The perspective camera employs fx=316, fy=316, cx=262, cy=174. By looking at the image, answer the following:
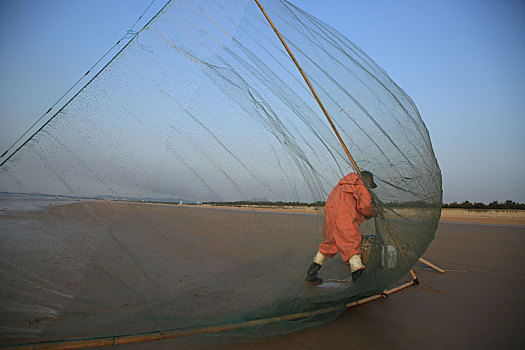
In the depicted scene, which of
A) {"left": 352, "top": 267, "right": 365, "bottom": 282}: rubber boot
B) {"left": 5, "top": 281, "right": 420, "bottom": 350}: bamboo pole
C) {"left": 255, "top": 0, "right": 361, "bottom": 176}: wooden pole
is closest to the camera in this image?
{"left": 5, "top": 281, "right": 420, "bottom": 350}: bamboo pole

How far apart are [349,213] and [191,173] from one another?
1783mm

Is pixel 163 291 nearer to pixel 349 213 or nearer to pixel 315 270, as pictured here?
pixel 315 270

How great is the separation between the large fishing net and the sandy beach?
0.02 meters

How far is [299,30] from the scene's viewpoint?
296cm

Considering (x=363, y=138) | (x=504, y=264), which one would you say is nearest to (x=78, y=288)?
(x=363, y=138)

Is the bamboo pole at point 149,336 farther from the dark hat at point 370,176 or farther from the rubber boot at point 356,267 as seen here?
the dark hat at point 370,176

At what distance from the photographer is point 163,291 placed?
119 inches

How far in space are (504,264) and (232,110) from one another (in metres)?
6.20

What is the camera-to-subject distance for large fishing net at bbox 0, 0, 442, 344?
2426 mm

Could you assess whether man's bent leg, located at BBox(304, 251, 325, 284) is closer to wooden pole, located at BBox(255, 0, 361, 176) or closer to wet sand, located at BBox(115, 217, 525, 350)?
wet sand, located at BBox(115, 217, 525, 350)

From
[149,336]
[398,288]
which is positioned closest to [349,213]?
[398,288]

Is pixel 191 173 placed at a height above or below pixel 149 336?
above

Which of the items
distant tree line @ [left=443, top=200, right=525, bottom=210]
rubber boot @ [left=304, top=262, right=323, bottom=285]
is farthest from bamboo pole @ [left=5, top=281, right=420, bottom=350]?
distant tree line @ [left=443, top=200, right=525, bottom=210]

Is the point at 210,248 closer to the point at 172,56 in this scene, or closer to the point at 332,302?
the point at 332,302
